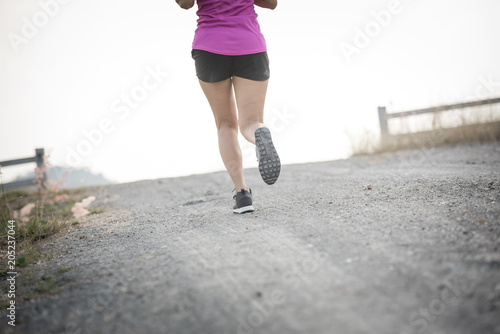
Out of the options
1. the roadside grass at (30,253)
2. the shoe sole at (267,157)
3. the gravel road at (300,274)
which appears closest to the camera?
the gravel road at (300,274)

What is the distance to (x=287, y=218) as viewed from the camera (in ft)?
7.30

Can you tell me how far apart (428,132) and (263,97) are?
5.81 metres

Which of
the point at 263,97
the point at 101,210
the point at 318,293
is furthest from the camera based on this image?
the point at 101,210

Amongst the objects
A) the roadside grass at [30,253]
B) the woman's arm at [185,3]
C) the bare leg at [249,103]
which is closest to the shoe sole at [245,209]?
the bare leg at [249,103]

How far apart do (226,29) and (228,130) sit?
66 centimetres

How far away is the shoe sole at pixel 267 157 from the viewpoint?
2.26 metres

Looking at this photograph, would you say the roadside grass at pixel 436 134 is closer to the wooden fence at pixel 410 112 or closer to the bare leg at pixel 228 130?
the wooden fence at pixel 410 112

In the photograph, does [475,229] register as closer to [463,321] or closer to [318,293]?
[463,321]

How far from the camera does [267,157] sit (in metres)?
2.27

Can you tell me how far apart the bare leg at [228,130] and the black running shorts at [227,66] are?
11 centimetres

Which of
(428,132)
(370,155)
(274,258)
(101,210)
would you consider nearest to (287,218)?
(274,258)

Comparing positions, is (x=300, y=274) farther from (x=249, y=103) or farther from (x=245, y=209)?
(x=249, y=103)

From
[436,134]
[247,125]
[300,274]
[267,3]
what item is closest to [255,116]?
[247,125]

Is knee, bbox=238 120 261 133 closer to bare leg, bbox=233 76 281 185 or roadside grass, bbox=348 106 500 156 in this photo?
bare leg, bbox=233 76 281 185
